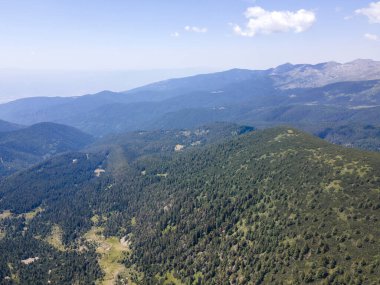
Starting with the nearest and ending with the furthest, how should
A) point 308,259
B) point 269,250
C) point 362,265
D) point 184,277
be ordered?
1. point 362,265
2. point 308,259
3. point 269,250
4. point 184,277

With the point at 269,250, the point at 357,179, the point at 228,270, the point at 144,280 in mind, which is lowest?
the point at 144,280

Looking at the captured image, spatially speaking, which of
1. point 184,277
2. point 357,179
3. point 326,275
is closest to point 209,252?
point 184,277

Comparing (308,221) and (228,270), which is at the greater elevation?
(308,221)

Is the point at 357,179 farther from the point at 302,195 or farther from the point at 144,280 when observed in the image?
the point at 144,280

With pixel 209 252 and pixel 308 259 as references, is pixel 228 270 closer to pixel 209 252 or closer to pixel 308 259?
pixel 209 252

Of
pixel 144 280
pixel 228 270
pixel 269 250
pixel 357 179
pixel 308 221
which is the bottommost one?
pixel 144 280

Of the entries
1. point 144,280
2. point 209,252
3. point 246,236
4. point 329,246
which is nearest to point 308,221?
point 329,246

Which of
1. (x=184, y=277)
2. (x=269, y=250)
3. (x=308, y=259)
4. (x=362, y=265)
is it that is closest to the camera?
(x=362, y=265)

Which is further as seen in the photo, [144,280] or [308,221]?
[144,280]

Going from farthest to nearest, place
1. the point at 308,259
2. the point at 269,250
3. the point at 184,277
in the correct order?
the point at 184,277, the point at 269,250, the point at 308,259
